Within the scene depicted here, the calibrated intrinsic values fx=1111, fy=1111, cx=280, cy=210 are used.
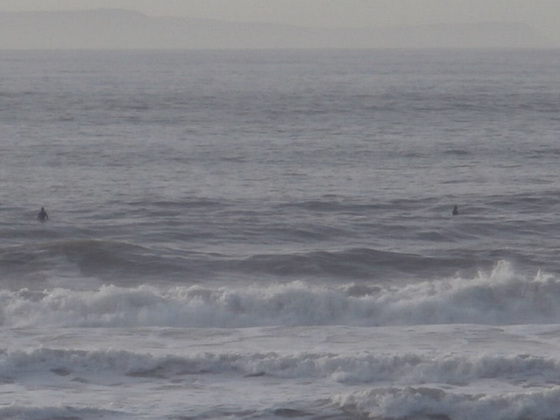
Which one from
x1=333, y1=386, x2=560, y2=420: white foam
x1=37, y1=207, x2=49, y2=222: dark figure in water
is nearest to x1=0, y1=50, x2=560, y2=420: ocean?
x1=333, y1=386, x2=560, y2=420: white foam

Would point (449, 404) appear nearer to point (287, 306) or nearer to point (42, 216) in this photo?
point (287, 306)

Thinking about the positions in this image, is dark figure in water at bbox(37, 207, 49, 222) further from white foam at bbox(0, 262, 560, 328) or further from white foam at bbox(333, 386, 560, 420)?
white foam at bbox(333, 386, 560, 420)

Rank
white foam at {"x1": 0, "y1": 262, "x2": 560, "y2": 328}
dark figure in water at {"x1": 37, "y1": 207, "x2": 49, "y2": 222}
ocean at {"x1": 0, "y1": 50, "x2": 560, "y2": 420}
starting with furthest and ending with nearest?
1. dark figure in water at {"x1": 37, "y1": 207, "x2": 49, "y2": 222}
2. white foam at {"x1": 0, "y1": 262, "x2": 560, "y2": 328}
3. ocean at {"x1": 0, "y1": 50, "x2": 560, "y2": 420}

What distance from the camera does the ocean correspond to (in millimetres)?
15211

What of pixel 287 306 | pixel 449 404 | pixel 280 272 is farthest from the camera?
pixel 280 272

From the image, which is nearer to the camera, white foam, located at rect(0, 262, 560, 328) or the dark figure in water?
white foam, located at rect(0, 262, 560, 328)

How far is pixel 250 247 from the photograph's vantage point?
1036 inches

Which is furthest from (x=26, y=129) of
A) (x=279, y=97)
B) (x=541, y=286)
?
(x=541, y=286)

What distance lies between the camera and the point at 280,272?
940 inches

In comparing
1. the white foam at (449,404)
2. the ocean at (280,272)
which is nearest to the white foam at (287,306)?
the ocean at (280,272)

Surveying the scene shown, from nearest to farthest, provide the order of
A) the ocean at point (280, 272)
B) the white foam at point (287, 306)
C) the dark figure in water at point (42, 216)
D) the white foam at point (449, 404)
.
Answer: the white foam at point (449, 404) < the ocean at point (280, 272) < the white foam at point (287, 306) < the dark figure in water at point (42, 216)

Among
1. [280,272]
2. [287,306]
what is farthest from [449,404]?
[280,272]

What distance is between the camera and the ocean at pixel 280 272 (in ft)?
49.9

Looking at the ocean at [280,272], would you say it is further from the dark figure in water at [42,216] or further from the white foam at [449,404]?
the dark figure in water at [42,216]
